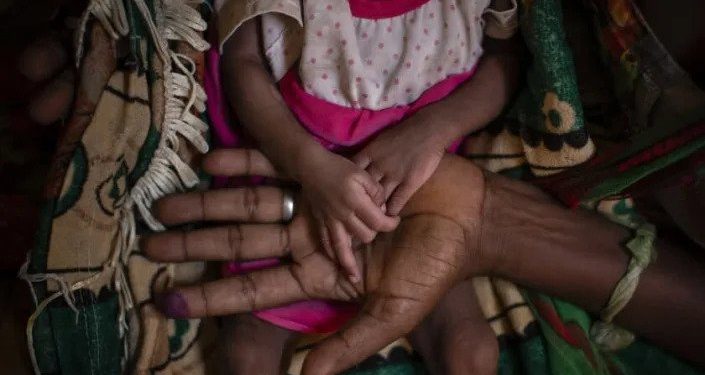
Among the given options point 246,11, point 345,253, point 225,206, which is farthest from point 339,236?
point 246,11

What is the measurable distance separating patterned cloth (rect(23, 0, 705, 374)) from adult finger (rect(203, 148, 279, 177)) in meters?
0.03

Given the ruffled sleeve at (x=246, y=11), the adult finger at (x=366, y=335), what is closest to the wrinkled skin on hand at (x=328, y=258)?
the adult finger at (x=366, y=335)

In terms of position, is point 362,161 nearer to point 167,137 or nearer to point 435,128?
point 435,128

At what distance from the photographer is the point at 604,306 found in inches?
27.2

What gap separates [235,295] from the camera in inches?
26.8

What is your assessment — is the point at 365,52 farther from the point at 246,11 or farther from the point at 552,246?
the point at 552,246

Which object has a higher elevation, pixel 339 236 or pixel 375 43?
pixel 375 43

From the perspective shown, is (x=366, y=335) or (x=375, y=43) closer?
(x=366, y=335)

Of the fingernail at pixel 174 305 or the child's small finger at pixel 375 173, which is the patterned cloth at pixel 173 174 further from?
the child's small finger at pixel 375 173

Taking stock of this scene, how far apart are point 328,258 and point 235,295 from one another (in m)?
0.10

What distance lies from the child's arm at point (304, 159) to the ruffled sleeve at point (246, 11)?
0.02 meters

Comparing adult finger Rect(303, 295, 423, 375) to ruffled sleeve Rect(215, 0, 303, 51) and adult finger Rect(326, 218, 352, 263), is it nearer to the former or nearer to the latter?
adult finger Rect(326, 218, 352, 263)

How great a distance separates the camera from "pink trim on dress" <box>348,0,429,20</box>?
0.73 metres

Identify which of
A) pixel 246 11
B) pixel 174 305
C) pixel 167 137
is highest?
pixel 246 11
